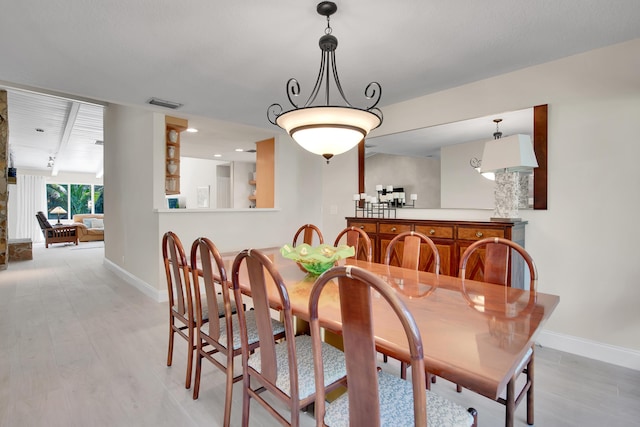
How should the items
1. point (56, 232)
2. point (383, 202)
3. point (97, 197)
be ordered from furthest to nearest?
point (97, 197)
point (56, 232)
point (383, 202)

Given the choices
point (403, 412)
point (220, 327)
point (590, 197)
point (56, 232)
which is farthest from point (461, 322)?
point (56, 232)

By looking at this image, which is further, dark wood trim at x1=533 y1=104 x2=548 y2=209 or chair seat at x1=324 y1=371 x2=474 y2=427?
dark wood trim at x1=533 y1=104 x2=548 y2=209

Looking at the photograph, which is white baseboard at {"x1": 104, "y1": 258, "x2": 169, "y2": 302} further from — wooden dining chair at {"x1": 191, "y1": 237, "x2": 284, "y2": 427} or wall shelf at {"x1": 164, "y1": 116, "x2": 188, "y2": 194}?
wooden dining chair at {"x1": 191, "y1": 237, "x2": 284, "y2": 427}

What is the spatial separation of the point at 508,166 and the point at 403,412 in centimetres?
209

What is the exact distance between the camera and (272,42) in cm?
217

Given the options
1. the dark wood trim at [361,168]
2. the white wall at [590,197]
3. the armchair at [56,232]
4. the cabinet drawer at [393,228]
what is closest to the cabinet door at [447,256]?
the cabinet drawer at [393,228]

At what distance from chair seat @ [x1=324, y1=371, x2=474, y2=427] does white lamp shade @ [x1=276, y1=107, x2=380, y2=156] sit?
4.02 feet

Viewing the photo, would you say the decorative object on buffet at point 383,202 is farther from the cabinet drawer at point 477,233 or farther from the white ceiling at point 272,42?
the white ceiling at point 272,42

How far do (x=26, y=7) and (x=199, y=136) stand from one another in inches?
140

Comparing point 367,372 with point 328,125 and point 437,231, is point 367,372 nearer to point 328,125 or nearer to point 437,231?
point 328,125

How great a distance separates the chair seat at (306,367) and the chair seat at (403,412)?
15 cm

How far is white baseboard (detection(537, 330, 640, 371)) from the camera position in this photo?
2184mm

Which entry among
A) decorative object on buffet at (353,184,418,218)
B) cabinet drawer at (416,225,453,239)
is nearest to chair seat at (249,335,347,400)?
cabinet drawer at (416,225,453,239)

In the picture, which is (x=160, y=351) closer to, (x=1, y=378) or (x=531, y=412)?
(x=1, y=378)
